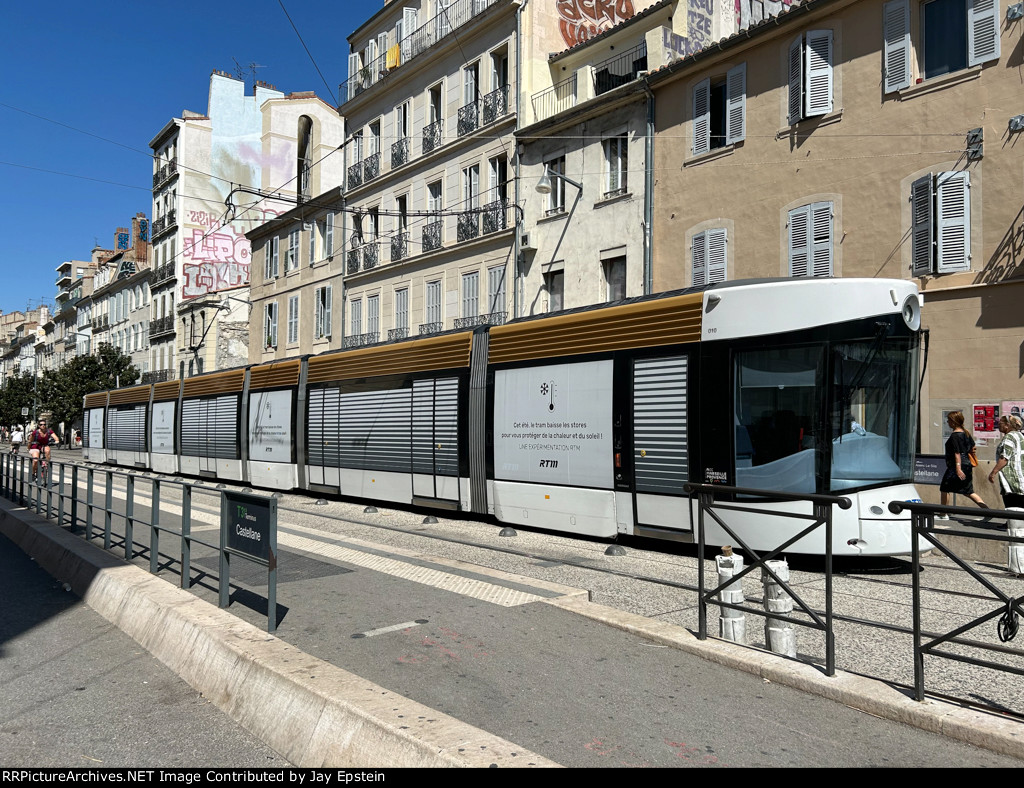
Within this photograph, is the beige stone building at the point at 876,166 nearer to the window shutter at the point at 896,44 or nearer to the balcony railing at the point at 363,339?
the window shutter at the point at 896,44

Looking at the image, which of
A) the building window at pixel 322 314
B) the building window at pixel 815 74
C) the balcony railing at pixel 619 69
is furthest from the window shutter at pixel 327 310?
the building window at pixel 815 74

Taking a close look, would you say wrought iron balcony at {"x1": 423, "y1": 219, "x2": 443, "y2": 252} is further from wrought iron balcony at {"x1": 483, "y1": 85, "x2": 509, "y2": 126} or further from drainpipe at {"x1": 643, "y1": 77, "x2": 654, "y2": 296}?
drainpipe at {"x1": 643, "y1": 77, "x2": 654, "y2": 296}

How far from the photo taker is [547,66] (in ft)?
83.1

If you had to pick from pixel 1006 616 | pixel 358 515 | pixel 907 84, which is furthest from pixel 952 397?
pixel 1006 616

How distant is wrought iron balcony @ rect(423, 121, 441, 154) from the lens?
28.8 meters

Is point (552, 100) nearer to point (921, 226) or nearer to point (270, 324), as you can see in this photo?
point (921, 226)

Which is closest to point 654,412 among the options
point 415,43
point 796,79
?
point 796,79

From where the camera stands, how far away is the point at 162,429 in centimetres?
2812

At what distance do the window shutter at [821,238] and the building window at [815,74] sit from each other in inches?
75.4

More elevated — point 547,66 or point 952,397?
point 547,66

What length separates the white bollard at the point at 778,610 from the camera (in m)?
5.29

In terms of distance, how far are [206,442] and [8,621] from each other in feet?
58.0

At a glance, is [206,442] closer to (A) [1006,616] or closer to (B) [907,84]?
(B) [907,84]

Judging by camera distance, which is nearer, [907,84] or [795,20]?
[907,84]
